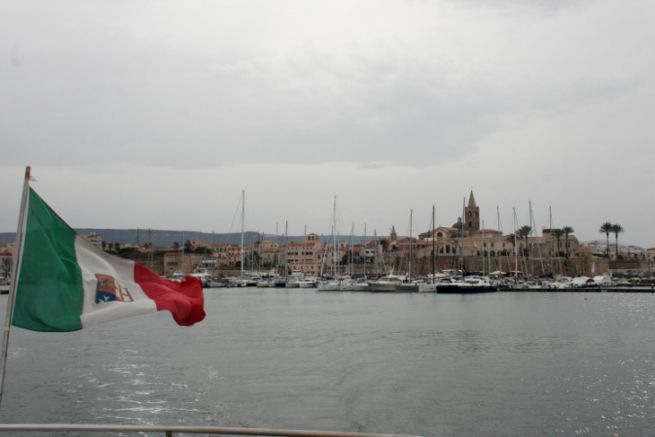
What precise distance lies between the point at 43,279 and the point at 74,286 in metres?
0.32

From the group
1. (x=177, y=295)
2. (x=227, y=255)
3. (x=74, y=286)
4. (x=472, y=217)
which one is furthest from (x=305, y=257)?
(x=74, y=286)

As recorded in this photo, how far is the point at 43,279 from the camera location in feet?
22.4

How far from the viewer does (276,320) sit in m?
44.0

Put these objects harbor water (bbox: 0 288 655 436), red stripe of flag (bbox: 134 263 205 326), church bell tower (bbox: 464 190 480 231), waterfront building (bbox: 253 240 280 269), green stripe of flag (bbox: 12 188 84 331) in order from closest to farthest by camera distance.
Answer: green stripe of flag (bbox: 12 188 84 331) → red stripe of flag (bbox: 134 263 205 326) → harbor water (bbox: 0 288 655 436) → waterfront building (bbox: 253 240 280 269) → church bell tower (bbox: 464 190 480 231)

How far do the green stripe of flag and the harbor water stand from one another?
9.14 meters

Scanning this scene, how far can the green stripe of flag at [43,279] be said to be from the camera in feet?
22.3

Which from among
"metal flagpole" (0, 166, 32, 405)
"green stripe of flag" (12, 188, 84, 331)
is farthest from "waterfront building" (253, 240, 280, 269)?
"metal flagpole" (0, 166, 32, 405)

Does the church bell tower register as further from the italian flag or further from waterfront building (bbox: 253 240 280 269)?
the italian flag

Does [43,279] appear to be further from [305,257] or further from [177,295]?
[305,257]

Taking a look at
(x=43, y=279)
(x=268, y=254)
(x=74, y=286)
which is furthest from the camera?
(x=268, y=254)

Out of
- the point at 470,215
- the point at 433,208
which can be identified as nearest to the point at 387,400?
the point at 433,208

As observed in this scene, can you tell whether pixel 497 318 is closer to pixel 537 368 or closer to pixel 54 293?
pixel 537 368

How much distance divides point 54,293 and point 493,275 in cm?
10016

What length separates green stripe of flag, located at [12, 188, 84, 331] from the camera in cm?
679
